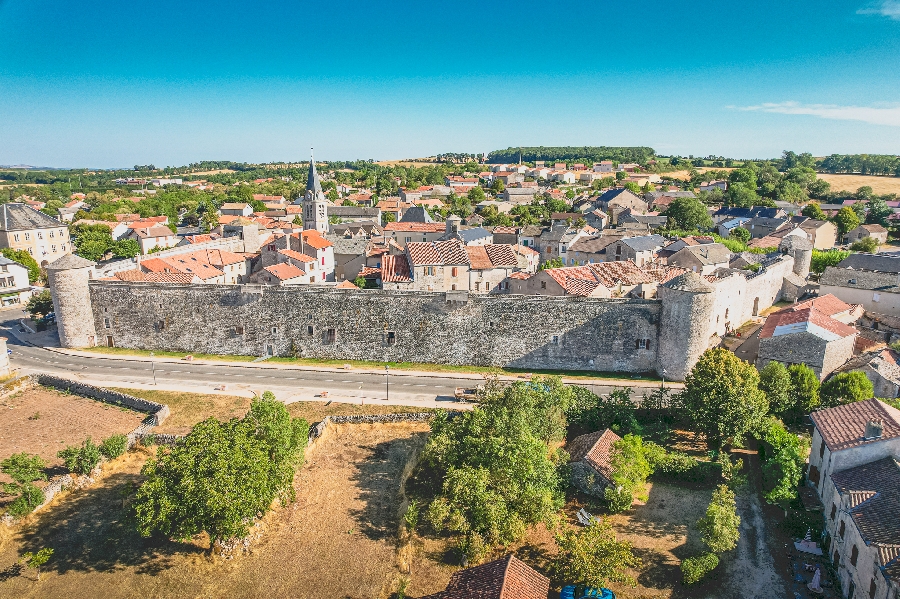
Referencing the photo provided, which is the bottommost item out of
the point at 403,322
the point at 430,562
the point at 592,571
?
the point at 430,562

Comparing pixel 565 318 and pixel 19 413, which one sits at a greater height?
pixel 565 318

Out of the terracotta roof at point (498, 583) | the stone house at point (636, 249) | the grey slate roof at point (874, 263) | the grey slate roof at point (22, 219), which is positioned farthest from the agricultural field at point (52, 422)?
the grey slate roof at point (874, 263)

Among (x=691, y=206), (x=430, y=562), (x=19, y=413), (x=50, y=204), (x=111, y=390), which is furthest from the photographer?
(x=50, y=204)

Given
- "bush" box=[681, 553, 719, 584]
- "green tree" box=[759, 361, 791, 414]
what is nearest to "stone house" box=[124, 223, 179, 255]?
"green tree" box=[759, 361, 791, 414]

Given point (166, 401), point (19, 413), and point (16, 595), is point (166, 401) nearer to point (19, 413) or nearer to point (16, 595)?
point (19, 413)

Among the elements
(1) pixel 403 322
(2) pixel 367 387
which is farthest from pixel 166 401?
(1) pixel 403 322

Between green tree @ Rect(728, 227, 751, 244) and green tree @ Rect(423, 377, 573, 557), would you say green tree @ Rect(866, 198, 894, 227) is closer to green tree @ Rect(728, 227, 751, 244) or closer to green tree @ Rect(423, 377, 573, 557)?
green tree @ Rect(728, 227, 751, 244)
